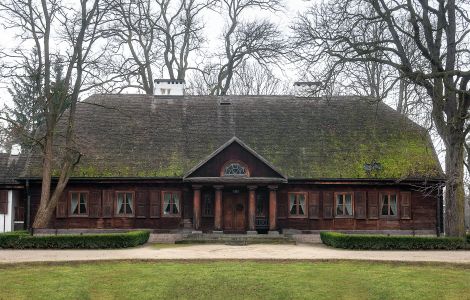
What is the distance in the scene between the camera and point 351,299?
1603 cm

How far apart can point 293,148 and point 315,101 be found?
5065 millimetres

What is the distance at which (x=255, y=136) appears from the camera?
33.2 meters

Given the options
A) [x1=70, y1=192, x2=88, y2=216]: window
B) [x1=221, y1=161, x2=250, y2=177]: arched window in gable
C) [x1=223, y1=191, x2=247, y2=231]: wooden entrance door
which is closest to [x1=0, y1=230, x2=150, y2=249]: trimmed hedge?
[x1=70, y1=192, x2=88, y2=216]: window

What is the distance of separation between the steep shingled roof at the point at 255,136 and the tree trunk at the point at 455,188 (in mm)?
3552

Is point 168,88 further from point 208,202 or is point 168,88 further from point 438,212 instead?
point 438,212

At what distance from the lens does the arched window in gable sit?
1176 inches

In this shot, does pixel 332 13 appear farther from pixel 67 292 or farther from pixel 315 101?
pixel 67 292

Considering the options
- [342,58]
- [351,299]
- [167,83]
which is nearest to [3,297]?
[351,299]

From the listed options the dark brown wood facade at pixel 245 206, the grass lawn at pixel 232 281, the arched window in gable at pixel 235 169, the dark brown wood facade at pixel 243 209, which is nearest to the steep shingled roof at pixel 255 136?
the dark brown wood facade at pixel 245 206

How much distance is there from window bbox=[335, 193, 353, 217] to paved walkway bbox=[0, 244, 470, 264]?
6292 millimetres

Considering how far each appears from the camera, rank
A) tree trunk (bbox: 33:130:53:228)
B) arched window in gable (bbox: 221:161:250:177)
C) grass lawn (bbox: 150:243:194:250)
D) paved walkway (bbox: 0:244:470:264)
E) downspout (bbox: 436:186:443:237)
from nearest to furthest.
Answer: paved walkway (bbox: 0:244:470:264), grass lawn (bbox: 150:243:194:250), tree trunk (bbox: 33:130:53:228), arched window in gable (bbox: 221:161:250:177), downspout (bbox: 436:186:443:237)

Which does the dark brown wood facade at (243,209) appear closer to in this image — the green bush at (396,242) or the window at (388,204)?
the window at (388,204)

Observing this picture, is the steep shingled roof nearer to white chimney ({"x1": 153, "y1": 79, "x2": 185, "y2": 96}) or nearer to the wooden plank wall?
white chimney ({"x1": 153, "y1": 79, "x2": 185, "y2": 96})

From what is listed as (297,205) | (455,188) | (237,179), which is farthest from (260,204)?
(455,188)
